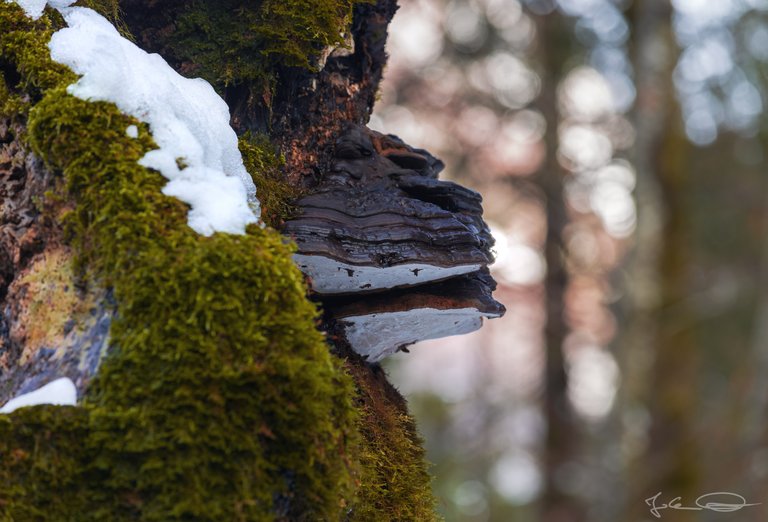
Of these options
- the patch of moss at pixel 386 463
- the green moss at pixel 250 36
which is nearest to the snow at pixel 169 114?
the green moss at pixel 250 36

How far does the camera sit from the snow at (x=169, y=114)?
1.58m

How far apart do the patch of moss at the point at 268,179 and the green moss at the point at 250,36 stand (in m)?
0.21

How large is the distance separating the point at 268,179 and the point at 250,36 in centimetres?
52

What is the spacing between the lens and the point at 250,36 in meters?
2.12

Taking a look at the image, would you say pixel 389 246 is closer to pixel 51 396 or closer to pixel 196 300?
pixel 196 300

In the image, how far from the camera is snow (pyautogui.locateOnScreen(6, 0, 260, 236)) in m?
1.58

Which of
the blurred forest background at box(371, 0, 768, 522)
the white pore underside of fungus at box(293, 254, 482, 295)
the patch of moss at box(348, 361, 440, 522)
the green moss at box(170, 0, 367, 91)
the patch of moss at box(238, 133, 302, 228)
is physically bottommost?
the patch of moss at box(348, 361, 440, 522)

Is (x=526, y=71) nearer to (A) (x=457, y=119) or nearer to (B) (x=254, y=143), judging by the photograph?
(A) (x=457, y=119)

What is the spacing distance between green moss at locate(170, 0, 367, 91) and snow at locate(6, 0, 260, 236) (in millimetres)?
241

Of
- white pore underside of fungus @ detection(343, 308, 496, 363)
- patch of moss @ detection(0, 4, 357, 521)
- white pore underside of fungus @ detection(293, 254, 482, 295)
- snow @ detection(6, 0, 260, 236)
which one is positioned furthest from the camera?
white pore underside of fungus @ detection(343, 308, 496, 363)

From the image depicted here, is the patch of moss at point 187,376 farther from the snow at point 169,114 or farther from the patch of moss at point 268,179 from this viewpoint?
the patch of moss at point 268,179

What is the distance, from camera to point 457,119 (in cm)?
1091

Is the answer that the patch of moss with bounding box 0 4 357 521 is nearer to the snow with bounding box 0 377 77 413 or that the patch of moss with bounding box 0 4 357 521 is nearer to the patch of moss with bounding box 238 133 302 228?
the snow with bounding box 0 377 77 413

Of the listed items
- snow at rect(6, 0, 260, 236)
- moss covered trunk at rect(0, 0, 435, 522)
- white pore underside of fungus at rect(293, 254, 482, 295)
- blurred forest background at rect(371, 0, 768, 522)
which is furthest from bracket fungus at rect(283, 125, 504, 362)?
blurred forest background at rect(371, 0, 768, 522)
